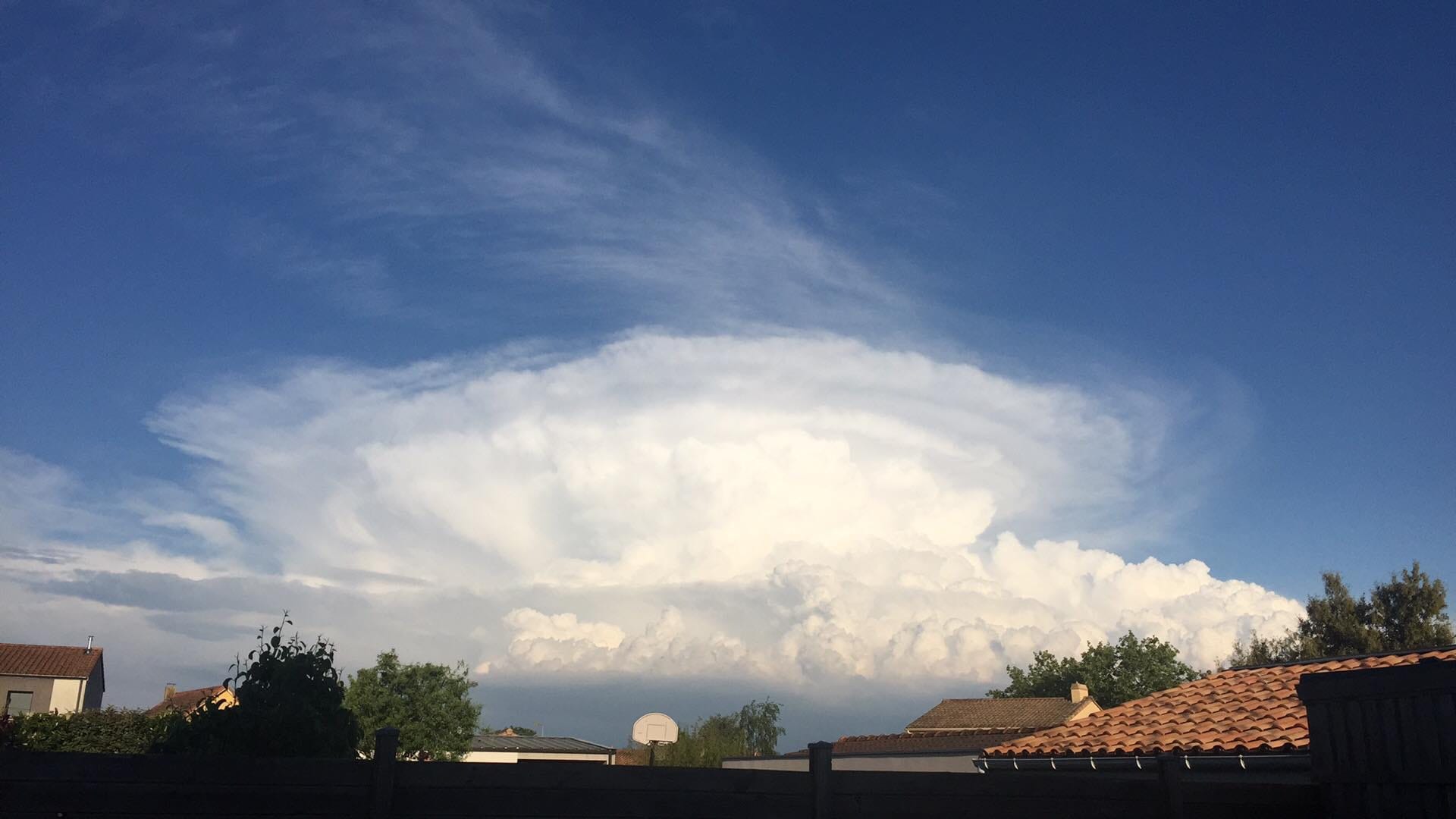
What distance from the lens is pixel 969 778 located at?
7.98 meters

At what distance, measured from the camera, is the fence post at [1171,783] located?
26.8 ft

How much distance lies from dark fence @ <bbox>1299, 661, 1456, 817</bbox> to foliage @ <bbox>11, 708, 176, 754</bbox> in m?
35.4

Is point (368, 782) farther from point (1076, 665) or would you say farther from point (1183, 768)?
point (1076, 665)

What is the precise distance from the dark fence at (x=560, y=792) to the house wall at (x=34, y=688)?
6690 cm

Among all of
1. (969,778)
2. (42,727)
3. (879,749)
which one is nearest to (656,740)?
(879,749)

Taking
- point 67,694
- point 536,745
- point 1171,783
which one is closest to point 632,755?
point 536,745

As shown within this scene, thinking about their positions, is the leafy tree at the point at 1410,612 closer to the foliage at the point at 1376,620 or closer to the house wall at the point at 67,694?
the foliage at the point at 1376,620

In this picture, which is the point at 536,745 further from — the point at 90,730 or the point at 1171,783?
the point at 1171,783

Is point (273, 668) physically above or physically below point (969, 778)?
above

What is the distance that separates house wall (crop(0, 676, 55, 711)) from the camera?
60906 mm

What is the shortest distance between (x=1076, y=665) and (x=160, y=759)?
9590 cm

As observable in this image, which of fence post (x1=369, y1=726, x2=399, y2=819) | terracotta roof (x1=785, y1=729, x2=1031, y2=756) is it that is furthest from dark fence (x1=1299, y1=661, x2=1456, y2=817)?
terracotta roof (x1=785, y1=729, x2=1031, y2=756)

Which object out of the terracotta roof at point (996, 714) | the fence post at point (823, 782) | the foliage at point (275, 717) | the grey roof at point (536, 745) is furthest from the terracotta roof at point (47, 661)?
the fence post at point (823, 782)

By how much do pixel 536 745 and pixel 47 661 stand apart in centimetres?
3285
